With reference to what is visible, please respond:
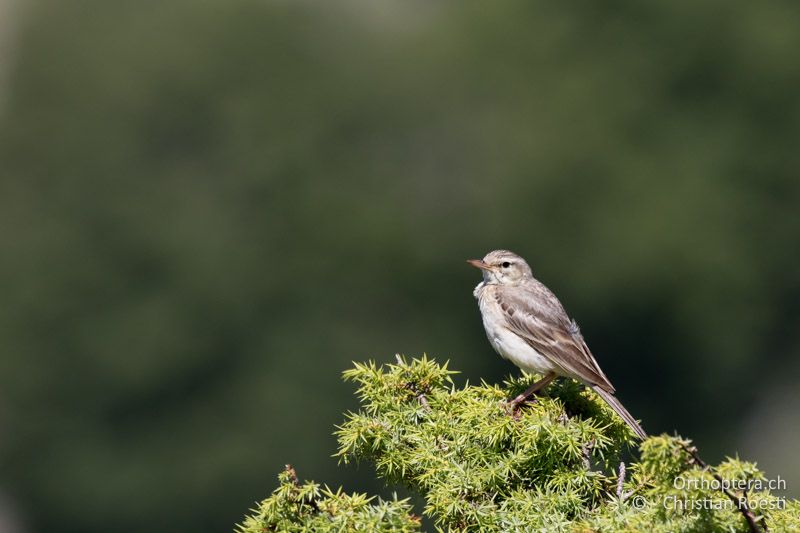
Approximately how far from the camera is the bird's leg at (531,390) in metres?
6.51

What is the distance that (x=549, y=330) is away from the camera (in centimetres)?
834

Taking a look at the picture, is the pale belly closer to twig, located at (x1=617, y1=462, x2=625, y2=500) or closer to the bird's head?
the bird's head

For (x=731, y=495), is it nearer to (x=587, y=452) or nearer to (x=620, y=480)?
(x=620, y=480)

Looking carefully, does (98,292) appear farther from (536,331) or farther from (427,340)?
(536,331)

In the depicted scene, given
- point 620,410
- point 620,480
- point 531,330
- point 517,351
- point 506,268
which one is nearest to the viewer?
point 620,480

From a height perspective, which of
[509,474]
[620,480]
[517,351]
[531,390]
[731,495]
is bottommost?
[731,495]

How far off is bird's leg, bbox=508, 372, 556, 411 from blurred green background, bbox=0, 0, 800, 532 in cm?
2812

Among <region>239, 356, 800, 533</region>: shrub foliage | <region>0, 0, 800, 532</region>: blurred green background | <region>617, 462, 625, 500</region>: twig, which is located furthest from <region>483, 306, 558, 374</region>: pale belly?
<region>0, 0, 800, 532</region>: blurred green background

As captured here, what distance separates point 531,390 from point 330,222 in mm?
32989

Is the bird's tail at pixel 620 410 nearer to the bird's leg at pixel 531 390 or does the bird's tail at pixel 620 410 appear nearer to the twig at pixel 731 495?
the bird's leg at pixel 531 390

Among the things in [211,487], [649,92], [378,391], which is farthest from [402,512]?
[649,92]

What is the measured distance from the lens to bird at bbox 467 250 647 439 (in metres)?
7.46

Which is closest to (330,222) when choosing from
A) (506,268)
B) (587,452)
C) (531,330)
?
(506,268)

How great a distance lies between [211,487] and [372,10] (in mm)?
21896
